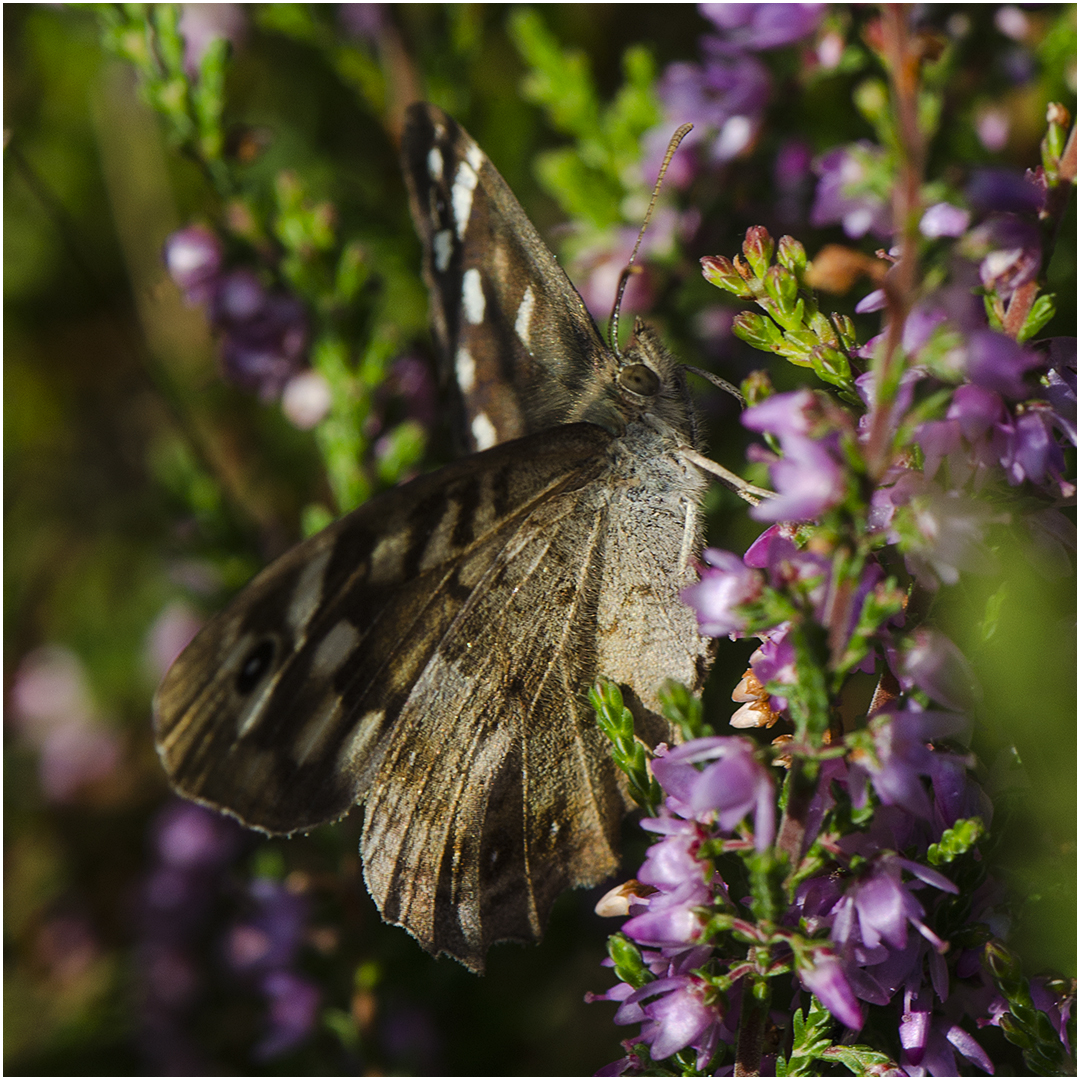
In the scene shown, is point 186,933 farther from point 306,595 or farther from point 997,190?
point 997,190

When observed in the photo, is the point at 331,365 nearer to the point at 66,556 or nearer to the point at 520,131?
the point at 520,131

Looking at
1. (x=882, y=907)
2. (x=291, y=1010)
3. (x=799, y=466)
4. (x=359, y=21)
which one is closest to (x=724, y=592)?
(x=799, y=466)

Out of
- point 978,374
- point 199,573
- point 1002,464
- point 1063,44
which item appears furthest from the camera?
point 199,573

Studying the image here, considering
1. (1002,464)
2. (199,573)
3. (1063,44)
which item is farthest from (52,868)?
(1063,44)

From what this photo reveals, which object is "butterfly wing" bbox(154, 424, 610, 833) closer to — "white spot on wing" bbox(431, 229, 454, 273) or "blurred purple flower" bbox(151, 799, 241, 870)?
"white spot on wing" bbox(431, 229, 454, 273)

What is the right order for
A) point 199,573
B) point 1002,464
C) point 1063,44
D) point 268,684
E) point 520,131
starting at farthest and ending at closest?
1. point 520,131
2. point 199,573
3. point 1063,44
4. point 268,684
5. point 1002,464

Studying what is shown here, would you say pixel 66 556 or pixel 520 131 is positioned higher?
pixel 520 131
